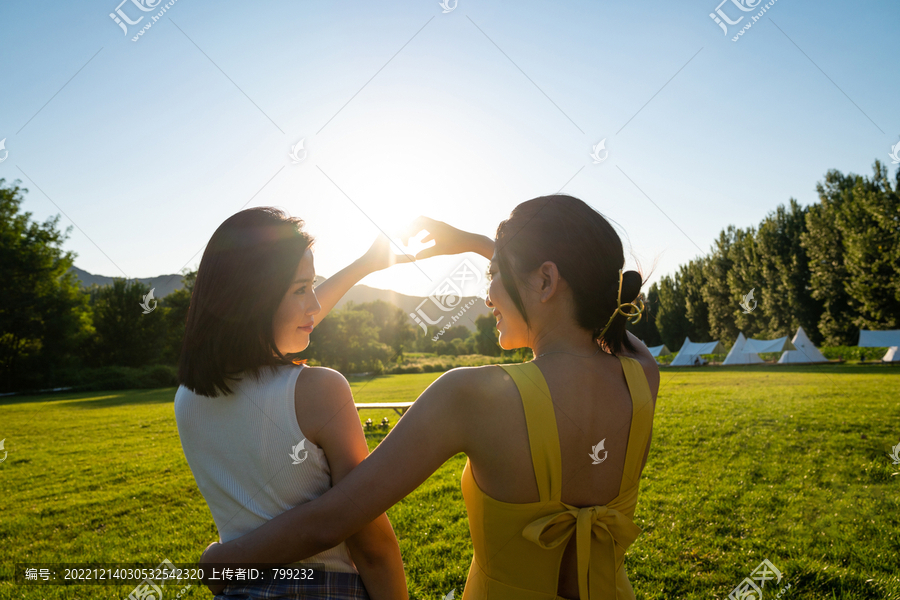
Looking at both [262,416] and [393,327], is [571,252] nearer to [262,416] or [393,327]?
[262,416]

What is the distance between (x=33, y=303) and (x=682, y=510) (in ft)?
139

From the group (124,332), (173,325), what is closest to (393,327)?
(173,325)

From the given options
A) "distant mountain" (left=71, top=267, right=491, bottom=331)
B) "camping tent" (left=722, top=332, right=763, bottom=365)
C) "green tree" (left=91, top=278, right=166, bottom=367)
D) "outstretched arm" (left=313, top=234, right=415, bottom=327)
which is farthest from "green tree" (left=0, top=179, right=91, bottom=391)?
"camping tent" (left=722, top=332, right=763, bottom=365)

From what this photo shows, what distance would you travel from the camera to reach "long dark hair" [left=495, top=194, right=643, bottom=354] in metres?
1.47

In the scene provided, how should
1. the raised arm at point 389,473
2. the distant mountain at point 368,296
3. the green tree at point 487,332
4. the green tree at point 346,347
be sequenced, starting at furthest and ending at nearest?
the distant mountain at point 368,296 < the green tree at point 346,347 < the green tree at point 487,332 < the raised arm at point 389,473

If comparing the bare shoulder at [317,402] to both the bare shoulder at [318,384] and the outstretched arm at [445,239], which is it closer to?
the bare shoulder at [318,384]

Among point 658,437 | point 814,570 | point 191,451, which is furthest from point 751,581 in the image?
point 658,437

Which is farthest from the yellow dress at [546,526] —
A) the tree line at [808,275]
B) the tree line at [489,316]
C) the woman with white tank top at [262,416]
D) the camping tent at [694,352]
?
the camping tent at [694,352]

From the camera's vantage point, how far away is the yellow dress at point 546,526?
1.36m

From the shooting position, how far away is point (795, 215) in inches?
1837

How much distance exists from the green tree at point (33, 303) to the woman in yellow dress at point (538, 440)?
42719 millimetres

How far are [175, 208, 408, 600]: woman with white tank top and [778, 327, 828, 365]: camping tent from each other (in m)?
42.2

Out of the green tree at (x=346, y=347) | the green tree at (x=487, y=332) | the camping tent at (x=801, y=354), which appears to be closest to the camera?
the green tree at (x=487, y=332)

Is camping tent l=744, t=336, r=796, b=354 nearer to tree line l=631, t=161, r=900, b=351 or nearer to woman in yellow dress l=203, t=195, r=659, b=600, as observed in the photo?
tree line l=631, t=161, r=900, b=351
